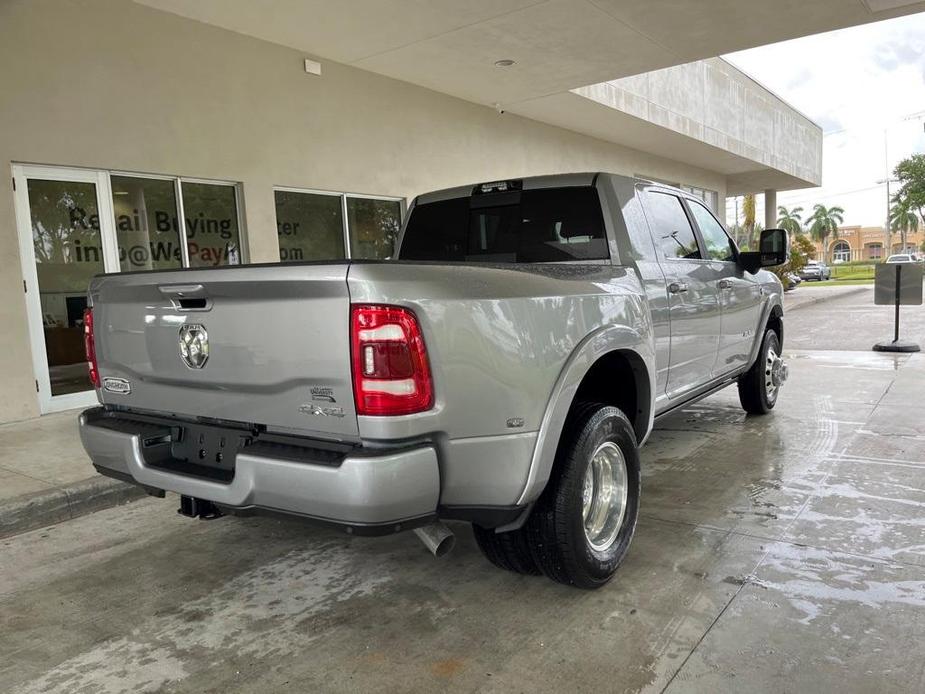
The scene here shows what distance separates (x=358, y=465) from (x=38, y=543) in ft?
10.3

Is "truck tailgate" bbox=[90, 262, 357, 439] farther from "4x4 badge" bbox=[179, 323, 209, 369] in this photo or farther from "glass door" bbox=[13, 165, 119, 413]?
"glass door" bbox=[13, 165, 119, 413]

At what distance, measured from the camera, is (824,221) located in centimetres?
10031

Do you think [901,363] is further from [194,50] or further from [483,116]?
[194,50]

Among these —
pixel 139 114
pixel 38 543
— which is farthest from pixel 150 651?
pixel 139 114

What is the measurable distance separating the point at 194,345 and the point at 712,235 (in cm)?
413

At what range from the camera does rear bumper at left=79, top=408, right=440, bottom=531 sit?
7.50 ft

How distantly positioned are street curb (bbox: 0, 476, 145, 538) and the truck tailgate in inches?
76.8

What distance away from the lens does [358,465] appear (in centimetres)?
228

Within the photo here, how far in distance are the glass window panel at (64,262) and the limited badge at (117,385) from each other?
4.91 metres

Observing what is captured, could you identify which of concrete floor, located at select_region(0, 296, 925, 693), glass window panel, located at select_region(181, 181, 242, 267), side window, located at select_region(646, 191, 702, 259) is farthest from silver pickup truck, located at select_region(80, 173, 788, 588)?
glass window panel, located at select_region(181, 181, 242, 267)

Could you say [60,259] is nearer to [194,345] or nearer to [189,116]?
[189,116]

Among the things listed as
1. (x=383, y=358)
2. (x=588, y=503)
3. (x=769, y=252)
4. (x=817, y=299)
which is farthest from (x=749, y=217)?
(x=383, y=358)

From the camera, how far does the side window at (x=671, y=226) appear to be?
437 cm

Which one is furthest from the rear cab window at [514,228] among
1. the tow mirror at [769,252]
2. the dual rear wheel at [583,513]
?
the tow mirror at [769,252]
